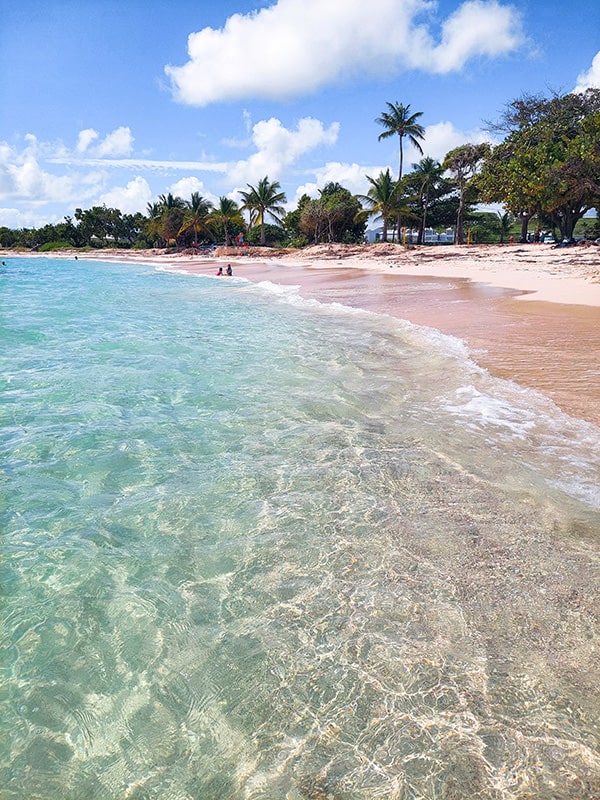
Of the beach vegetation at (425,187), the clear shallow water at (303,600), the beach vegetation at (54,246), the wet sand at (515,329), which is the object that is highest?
the beach vegetation at (425,187)

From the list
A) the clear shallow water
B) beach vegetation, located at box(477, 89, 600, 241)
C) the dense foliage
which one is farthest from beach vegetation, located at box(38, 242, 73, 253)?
the clear shallow water

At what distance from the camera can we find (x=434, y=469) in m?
4.60

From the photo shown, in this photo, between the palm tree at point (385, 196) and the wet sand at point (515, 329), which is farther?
the palm tree at point (385, 196)

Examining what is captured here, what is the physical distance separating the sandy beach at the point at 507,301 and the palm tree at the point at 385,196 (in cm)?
519

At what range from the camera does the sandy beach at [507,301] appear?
745 cm

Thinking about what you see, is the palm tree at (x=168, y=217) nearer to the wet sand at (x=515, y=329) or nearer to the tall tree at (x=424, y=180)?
the tall tree at (x=424, y=180)

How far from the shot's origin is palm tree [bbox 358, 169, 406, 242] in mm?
43000

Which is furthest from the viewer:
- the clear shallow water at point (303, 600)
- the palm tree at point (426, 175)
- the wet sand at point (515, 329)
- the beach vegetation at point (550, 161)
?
the palm tree at point (426, 175)

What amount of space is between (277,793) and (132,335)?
11.9m

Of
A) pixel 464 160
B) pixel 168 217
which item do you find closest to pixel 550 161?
pixel 464 160

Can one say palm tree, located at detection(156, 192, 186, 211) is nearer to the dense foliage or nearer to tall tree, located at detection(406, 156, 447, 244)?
the dense foliage

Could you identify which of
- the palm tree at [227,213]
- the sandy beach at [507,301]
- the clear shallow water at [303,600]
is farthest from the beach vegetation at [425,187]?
the clear shallow water at [303,600]

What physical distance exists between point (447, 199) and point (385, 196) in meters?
11.1

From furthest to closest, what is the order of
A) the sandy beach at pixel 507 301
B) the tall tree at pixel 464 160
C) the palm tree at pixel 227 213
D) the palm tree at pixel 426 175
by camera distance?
the palm tree at pixel 227 213 → the palm tree at pixel 426 175 → the tall tree at pixel 464 160 → the sandy beach at pixel 507 301
